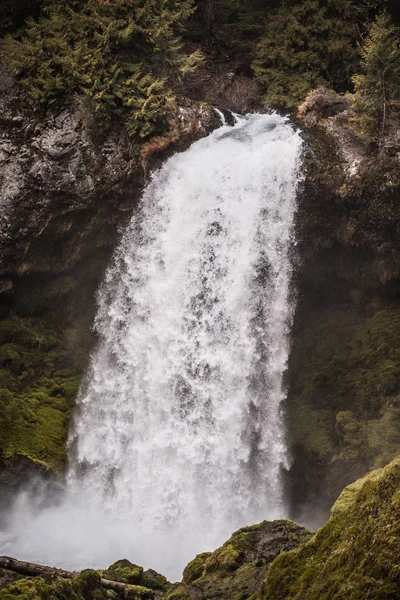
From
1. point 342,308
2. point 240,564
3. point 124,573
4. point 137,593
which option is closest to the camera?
point 137,593

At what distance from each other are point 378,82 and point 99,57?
Result: 796 cm

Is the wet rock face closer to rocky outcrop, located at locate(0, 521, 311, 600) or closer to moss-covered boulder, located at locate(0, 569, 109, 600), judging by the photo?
rocky outcrop, located at locate(0, 521, 311, 600)

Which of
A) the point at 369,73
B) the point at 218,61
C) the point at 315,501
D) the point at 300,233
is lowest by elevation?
the point at 315,501

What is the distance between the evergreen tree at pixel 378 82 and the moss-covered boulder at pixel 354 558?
13248mm

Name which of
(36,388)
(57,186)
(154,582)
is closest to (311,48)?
(57,186)

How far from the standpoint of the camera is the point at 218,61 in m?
23.0

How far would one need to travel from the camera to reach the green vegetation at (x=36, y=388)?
52.6 feet

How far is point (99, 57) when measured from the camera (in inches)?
647

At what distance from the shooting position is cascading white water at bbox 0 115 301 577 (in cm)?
1552

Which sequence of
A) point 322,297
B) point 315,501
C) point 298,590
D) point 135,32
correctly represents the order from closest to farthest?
point 298,590
point 315,501
point 135,32
point 322,297

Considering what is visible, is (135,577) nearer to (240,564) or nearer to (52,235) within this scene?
(240,564)

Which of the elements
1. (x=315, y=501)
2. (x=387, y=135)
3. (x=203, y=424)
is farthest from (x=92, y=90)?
(x=315, y=501)

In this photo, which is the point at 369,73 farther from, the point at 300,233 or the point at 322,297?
the point at 322,297

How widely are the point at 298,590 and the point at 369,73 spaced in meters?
14.8
